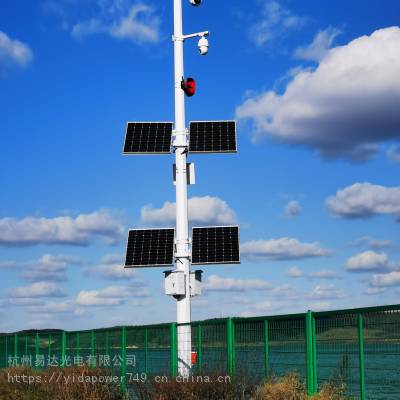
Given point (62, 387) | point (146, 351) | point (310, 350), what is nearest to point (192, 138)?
point (146, 351)

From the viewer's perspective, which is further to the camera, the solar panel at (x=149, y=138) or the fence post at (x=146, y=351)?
the solar panel at (x=149, y=138)

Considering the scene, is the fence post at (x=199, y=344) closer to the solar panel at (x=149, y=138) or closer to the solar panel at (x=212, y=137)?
the solar panel at (x=212, y=137)

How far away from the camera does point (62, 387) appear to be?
18.5m

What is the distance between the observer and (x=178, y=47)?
74.7ft

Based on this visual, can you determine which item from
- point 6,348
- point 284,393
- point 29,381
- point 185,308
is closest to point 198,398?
point 284,393

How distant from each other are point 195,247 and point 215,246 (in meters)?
0.55

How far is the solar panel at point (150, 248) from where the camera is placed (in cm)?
2159

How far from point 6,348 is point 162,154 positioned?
17677 mm

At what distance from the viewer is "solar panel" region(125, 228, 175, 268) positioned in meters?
21.6

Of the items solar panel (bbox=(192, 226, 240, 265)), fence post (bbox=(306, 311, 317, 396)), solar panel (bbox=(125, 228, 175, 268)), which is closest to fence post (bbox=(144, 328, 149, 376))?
solar panel (bbox=(125, 228, 175, 268))

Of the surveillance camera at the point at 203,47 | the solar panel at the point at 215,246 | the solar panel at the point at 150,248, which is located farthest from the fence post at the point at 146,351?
the surveillance camera at the point at 203,47

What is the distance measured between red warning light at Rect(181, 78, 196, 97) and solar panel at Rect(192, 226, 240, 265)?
3.85 metres

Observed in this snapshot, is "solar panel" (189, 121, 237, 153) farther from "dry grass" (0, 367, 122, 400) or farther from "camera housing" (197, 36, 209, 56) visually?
"dry grass" (0, 367, 122, 400)

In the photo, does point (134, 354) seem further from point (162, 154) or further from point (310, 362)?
point (310, 362)
